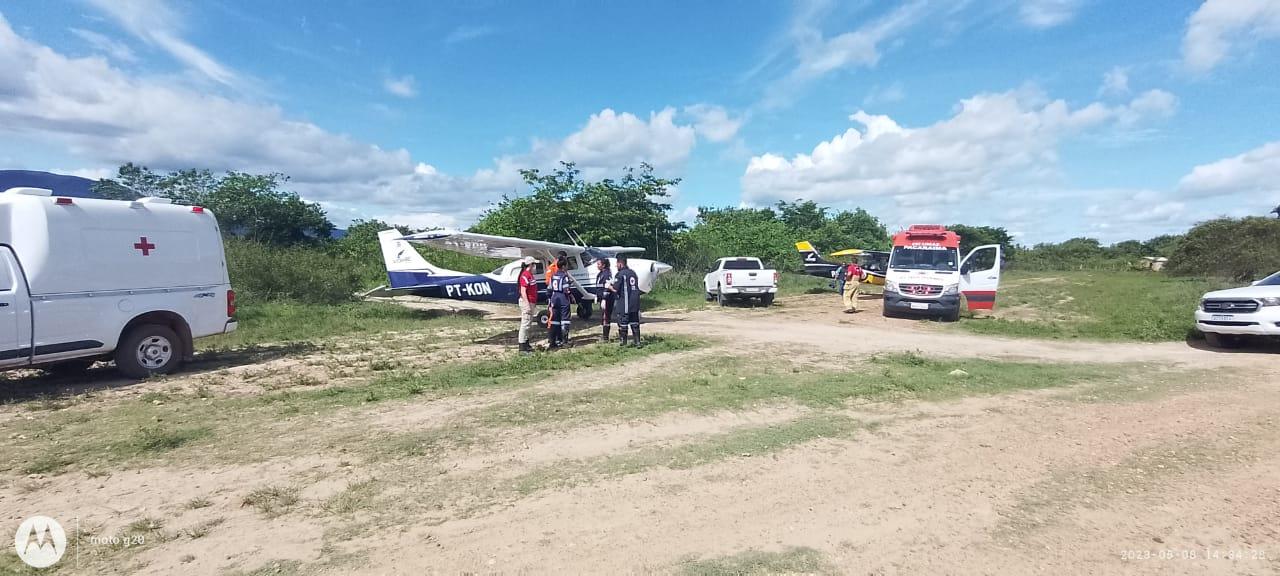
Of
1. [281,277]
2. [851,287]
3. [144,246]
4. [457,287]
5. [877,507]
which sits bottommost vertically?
[877,507]

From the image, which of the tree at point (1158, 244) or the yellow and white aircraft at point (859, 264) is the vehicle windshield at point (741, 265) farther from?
the tree at point (1158, 244)

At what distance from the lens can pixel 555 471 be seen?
15.1 ft

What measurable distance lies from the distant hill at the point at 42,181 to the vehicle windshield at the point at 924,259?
16.9m

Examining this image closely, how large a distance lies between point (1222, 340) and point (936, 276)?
562 cm

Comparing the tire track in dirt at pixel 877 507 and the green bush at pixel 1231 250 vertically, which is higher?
the green bush at pixel 1231 250

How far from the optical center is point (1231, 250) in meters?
28.5

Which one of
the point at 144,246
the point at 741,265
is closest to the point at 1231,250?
the point at 741,265

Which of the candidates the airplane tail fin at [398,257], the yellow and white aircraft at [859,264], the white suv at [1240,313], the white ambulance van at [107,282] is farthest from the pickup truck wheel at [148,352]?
the yellow and white aircraft at [859,264]

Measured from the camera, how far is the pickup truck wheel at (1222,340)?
10.5m

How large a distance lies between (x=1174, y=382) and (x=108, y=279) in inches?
536

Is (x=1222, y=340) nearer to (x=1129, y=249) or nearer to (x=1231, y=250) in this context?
(x=1231, y=250)

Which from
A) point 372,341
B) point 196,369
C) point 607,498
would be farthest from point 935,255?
point 196,369

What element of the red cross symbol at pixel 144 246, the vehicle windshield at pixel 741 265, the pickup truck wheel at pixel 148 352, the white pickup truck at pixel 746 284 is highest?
the red cross symbol at pixel 144 246

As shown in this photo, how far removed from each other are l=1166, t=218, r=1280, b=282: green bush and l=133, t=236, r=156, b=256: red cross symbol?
3545 cm
